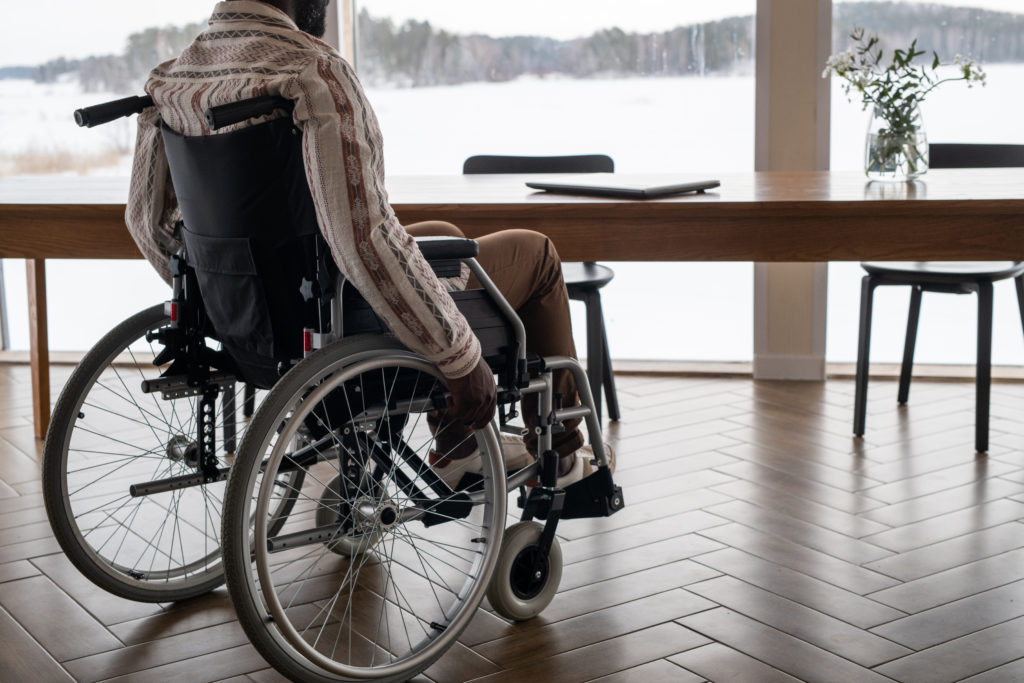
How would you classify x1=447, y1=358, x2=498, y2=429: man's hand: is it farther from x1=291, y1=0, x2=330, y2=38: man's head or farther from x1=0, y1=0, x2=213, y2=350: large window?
x1=0, y1=0, x2=213, y2=350: large window

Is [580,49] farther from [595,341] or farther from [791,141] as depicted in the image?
[595,341]

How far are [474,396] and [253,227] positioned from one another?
1.24ft

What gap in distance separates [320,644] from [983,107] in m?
2.70

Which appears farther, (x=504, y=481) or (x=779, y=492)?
(x=779, y=492)

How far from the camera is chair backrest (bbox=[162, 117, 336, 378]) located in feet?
4.94

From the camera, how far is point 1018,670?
1.69m

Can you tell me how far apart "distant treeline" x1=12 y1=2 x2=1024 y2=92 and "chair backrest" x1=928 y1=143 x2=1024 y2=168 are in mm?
527

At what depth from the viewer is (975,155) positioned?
121 inches

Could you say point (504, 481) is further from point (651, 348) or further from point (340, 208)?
point (651, 348)

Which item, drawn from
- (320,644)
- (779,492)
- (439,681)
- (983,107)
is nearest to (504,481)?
(439,681)

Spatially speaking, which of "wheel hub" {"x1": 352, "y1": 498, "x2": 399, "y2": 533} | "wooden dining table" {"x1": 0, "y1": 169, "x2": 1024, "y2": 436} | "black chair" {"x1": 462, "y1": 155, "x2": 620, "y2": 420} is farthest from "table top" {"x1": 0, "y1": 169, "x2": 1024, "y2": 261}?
"wheel hub" {"x1": 352, "y1": 498, "x2": 399, "y2": 533}

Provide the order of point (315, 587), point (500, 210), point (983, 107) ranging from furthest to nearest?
point (983, 107) < point (500, 210) < point (315, 587)

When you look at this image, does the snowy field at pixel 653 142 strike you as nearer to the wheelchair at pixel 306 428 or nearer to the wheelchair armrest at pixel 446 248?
the wheelchair at pixel 306 428

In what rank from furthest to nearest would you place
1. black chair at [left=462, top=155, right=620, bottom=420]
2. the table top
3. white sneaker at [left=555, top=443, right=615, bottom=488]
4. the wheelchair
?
1. black chair at [left=462, top=155, right=620, bottom=420]
2. the table top
3. white sneaker at [left=555, top=443, right=615, bottom=488]
4. the wheelchair
